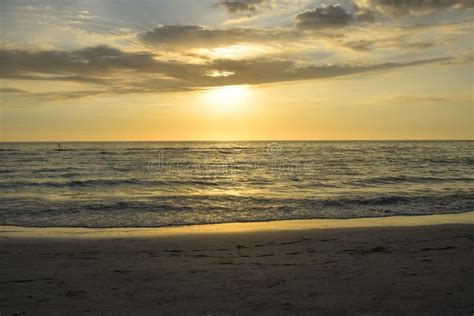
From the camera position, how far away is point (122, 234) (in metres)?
11.4

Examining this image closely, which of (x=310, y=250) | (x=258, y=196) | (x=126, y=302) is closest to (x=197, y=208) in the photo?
(x=258, y=196)

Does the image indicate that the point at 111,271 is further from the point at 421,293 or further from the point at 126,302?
the point at 421,293

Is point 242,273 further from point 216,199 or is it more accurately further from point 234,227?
point 216,199

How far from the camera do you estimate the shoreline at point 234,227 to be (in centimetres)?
1145

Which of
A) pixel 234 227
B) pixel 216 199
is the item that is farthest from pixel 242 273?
pixel 216 199

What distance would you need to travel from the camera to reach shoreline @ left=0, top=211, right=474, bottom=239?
37.6ft

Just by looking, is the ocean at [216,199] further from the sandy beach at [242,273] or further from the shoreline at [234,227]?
the sandy beach at [242,273]

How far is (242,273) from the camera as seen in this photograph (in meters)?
6.99

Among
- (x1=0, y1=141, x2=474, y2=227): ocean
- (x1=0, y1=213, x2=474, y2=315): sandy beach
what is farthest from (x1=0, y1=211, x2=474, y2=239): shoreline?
(x1=0, y1=141, x2=474, y2=227): ocean

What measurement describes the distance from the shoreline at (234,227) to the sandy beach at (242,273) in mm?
426

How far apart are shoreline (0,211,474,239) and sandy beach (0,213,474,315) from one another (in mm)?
426

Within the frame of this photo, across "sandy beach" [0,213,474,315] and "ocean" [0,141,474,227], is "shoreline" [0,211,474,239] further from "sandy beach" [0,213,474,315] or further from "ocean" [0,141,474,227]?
"ocean" [0,141,474,227]

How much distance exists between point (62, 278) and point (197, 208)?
399 inches

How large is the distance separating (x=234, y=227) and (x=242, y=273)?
592 cm
